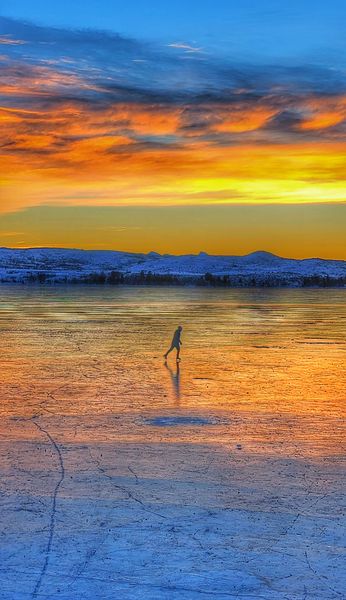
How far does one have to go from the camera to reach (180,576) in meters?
5.81

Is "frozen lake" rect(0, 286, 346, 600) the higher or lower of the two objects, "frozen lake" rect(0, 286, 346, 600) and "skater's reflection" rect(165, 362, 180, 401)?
the higher

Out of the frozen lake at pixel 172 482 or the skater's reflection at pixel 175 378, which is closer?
the frozen lake at pixel 172 482

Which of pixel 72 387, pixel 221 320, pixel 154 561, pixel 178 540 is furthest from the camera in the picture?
pixel 221 320

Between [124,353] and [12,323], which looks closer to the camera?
[124,353]

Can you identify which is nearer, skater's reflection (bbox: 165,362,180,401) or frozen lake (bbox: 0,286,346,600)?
frozen lake (bbox: 0,286,346,600)

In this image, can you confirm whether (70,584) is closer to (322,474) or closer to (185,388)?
(322,474)

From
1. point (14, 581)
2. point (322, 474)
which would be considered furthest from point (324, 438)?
point (14, 581)

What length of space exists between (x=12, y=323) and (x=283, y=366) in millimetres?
18533

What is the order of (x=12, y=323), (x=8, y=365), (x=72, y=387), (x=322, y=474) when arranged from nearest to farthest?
(x=322, y=474), (x=72, y=387), (x=8, y=365), (x=12, y=323)

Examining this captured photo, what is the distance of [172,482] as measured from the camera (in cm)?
832

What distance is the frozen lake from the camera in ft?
19.1

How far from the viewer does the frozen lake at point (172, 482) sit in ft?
19.1

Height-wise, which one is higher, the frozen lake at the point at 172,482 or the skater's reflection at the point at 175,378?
the frozen lake at the point at 172,482

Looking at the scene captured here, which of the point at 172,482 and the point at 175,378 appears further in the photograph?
the point at 175,378
